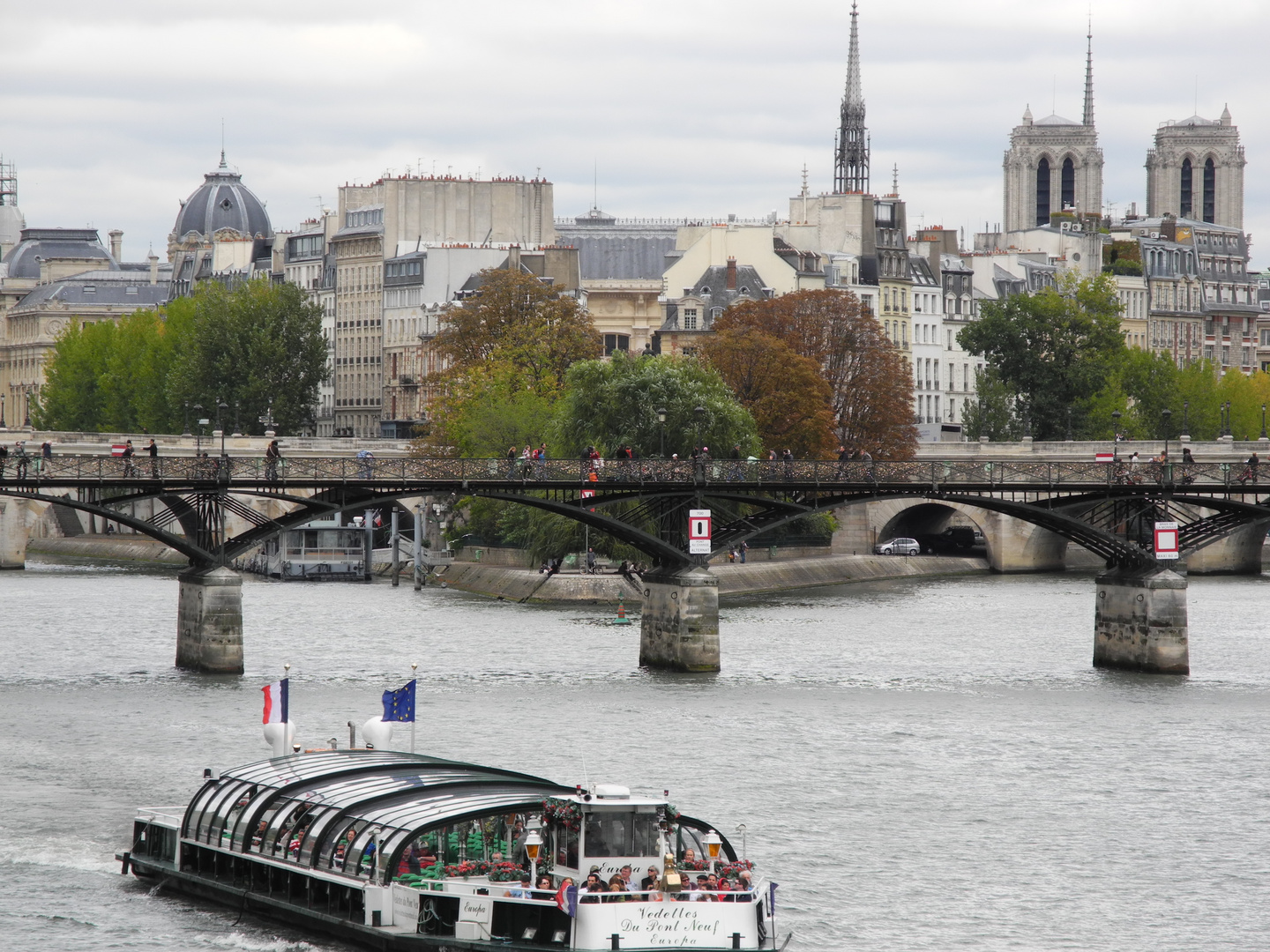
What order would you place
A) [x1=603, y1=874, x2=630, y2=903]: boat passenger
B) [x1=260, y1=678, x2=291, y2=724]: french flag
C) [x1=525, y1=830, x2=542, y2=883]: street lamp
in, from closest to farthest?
[x1=603, y1=874, x2=630, y2=903]: boat passenger
[x1=525, y1=830, x2=542, y2=883]: street lamp
[x1=260, y1=678, x2=291, y2=724]: french flag

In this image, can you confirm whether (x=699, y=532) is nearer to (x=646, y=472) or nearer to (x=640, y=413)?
(x=646, y=472)

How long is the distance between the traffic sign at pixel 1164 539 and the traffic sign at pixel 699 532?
455 inches

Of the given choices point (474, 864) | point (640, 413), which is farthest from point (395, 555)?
point (474, 864)

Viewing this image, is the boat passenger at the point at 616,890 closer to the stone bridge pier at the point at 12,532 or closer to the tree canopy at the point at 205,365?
the stone bridge pier at the point at 12,532

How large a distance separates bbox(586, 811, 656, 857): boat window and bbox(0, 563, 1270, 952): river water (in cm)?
416

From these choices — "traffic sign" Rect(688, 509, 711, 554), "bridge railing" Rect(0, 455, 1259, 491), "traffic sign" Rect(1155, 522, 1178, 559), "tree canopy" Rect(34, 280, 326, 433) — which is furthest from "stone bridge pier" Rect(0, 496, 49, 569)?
"traffic sign" Rect(1155, 522, 1178, 559)

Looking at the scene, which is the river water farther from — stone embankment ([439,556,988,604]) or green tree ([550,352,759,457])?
stone embankment ([439,556,988,604])

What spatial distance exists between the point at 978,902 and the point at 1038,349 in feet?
327

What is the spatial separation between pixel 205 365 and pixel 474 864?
104 m

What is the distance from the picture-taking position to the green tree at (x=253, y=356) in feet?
447

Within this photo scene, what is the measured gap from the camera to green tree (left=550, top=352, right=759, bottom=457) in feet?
286

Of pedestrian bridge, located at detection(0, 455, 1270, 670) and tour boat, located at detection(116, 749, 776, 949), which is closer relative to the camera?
tour boat, located at detection(116, 749, 776, 949)

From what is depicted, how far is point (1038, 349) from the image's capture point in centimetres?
13725

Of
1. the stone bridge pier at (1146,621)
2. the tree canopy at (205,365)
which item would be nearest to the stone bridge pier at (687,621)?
the stone bridge pier at (1146,621)
